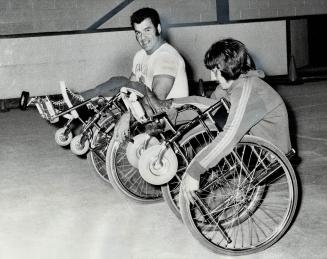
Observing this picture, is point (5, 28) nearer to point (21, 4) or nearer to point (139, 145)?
point (21, 4)

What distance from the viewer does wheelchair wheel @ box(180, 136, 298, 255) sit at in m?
3.32

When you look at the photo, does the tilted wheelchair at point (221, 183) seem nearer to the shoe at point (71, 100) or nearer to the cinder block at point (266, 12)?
the shoe at point (71, 100)

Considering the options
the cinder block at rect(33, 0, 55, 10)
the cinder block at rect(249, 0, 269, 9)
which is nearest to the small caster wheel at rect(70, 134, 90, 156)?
the cinder block at rect(33, 0, 55, 10)

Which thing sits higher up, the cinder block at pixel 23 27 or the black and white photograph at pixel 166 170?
the cinder block at pixel 23 27

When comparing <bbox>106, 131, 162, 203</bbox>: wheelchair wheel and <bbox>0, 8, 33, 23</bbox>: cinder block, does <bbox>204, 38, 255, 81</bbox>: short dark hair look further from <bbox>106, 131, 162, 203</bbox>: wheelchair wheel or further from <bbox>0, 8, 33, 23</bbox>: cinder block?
<bbox>0, 8, 33, 23</bbox>: cinder block

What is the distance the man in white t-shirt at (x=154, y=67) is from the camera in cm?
415

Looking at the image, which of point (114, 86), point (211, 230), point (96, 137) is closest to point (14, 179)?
point (96, 137)

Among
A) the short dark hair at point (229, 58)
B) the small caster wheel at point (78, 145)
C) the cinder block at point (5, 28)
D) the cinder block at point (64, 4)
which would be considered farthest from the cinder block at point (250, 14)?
the short dark hair at point (229, 58)

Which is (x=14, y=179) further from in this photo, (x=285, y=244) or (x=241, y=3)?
(x=241, y=3)

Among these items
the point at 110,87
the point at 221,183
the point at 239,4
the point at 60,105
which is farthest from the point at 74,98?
the point at 239,4

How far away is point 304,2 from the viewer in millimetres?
11930

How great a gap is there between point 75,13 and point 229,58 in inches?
327

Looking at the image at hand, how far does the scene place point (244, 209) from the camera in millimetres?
3975

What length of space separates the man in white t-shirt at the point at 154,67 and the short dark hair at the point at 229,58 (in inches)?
31.3
